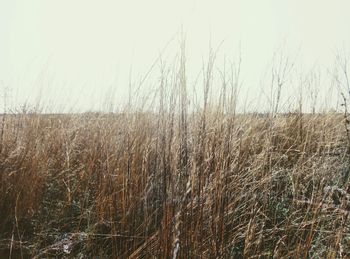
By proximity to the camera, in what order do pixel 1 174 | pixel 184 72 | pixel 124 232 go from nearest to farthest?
pixel 184 72 < pixel 124 232 < pixel 1 174

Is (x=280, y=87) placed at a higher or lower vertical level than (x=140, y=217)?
higher

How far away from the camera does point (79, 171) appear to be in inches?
103

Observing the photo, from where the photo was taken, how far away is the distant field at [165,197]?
4.35 ft

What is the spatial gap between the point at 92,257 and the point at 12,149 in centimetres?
125

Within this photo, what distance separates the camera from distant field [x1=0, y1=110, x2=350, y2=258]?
133 centimetres

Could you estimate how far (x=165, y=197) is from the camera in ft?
4.45

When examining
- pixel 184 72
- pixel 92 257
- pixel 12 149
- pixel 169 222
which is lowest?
pixel 92 257

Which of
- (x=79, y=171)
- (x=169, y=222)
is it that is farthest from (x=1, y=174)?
(x=169, y=222)

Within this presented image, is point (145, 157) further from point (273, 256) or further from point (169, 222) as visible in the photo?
point (273, 256)

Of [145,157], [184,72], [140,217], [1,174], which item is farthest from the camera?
[1,174]

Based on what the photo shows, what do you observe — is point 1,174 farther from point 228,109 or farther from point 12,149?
point 228,109

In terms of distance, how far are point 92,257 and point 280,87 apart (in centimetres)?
133

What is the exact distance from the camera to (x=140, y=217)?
1.80 meters

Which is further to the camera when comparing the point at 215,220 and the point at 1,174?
the point at 1,174
